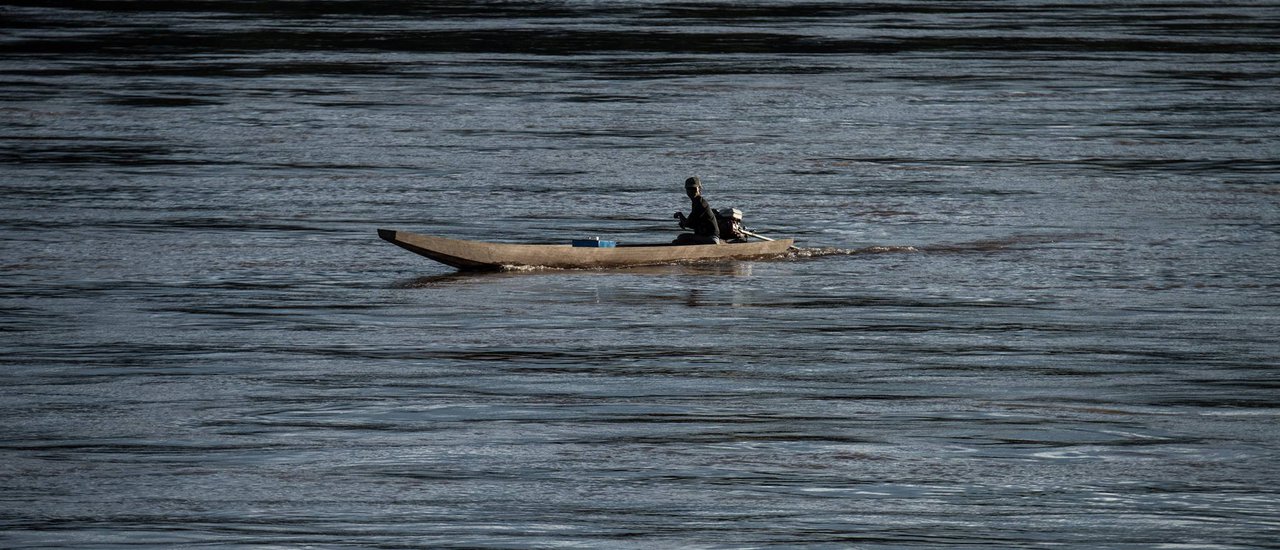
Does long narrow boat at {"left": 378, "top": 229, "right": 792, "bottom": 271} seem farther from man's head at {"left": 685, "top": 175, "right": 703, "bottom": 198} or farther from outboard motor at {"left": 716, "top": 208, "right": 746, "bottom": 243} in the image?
man's head at {"left": 685, "top": 175, "right": 703, "bottom": 198}

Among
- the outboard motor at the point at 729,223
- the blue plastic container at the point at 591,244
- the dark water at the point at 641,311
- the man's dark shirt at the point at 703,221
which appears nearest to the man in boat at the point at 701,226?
the man's dark shirt at the point at 703,221

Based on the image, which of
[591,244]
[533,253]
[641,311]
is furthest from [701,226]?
[641,311]

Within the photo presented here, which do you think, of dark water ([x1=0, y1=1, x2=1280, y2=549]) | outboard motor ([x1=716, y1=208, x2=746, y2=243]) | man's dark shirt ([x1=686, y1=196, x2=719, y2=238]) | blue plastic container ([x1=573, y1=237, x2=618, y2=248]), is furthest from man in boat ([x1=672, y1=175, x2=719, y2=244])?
blue plastic container ([x1=573, y1=237, x2=618, y2=248])

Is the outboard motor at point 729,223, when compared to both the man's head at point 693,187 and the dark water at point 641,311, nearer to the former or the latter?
the man's head at point 693,187

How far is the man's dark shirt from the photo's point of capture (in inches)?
1073

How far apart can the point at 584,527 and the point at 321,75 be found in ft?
127

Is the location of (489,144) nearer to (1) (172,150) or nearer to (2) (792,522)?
(1) (172,150)

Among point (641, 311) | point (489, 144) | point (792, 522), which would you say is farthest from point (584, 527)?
point (489, 144)

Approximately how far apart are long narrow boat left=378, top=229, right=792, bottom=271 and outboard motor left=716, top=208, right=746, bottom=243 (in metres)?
0.32

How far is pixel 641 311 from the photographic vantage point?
24.1 meters

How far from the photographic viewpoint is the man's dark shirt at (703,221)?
2725 cm

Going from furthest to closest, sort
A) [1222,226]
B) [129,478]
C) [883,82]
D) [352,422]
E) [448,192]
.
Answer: [883,82], [448,192], [1222,226], [352,422], [129,478]

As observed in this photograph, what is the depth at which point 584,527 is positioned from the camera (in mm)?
14539

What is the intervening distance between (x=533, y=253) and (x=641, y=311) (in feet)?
8.46
